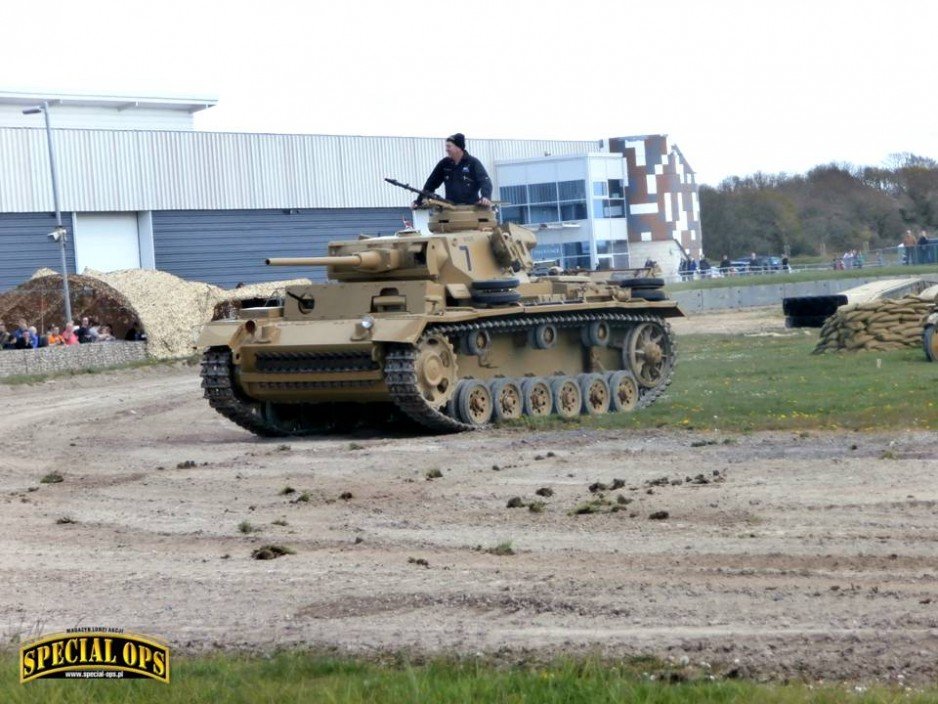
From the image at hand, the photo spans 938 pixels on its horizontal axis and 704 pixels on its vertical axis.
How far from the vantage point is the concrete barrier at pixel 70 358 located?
117 ft

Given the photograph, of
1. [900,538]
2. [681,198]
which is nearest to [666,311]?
[900,538]

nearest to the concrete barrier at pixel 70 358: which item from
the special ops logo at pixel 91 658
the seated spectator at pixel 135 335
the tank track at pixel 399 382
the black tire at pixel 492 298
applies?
the seated spectator at pixel 135 335

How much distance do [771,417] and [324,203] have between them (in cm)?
4031

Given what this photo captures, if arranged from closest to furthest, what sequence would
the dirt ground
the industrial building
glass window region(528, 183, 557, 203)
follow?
the dirt ground < the industrial building < glass window region(528, 183, 557, 203)

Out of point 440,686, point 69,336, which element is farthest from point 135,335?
point 440,686

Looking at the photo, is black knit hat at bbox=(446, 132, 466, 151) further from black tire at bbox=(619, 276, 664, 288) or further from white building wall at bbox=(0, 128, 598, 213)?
white building wall at bbox=(0, 128, 598, 213)

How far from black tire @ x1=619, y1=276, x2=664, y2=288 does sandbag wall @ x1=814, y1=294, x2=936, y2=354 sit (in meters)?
7.24

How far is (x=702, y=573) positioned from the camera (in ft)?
30.2

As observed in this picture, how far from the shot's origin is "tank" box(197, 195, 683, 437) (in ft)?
63.9

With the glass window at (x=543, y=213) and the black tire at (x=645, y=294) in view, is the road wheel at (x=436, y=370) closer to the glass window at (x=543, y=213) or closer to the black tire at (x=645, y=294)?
the black tire at (x=645, y=294)

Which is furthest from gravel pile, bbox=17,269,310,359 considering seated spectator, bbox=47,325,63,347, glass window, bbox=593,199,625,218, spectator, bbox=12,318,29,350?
glass window, bbox=593,199,625,218

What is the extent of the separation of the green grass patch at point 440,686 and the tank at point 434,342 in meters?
11.9

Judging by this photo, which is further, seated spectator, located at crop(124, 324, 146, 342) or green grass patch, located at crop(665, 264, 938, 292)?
green grass patch, located at crop(665, 264, 938, 292)

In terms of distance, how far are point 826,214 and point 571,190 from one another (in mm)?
23088
